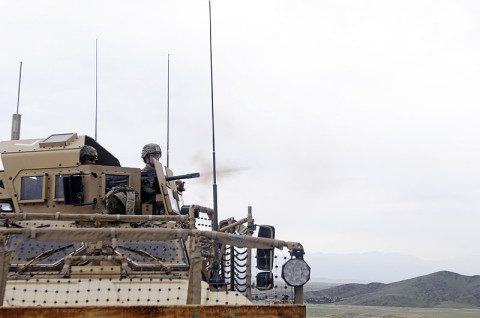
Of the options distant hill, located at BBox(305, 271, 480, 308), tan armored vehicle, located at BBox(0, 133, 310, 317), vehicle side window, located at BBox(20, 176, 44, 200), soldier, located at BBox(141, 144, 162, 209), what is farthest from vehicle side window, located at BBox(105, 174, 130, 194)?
distant hill, located at BBox(305, 271, 480, 308)

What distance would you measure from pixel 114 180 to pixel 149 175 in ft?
2.40

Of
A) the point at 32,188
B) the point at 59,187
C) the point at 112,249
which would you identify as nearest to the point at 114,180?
the point at 59,187

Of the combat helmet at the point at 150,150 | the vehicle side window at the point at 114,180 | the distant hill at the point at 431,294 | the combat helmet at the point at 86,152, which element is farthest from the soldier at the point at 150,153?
the distant hill at the point at 431,294

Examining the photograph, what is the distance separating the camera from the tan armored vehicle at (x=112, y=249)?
600 cm

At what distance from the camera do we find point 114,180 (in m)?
10.3

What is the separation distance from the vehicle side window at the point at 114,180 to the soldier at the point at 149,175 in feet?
1.35

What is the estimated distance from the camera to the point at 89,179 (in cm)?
1009

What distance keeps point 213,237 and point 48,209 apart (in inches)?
180

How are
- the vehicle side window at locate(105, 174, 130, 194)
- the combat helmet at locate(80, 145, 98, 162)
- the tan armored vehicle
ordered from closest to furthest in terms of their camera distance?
the tan armored vehicle
the vehicle side window at locate(105, 174, 130, 194)
the combat helmet at locate(80, 145, 98, 162)

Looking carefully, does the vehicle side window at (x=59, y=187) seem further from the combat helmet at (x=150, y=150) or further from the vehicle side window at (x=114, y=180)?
the combat helmet at (x=150, y=150)

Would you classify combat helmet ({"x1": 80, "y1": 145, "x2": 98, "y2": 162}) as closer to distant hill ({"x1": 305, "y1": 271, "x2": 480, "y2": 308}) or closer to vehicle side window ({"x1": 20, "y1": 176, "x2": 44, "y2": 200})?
vehicle side window ({"x1": 20, "y1": 176, "x2": 44, "y2": 200})

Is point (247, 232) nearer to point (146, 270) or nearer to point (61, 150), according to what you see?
point (146, 270)

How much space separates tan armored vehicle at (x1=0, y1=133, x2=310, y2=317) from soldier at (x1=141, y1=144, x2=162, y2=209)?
6cm

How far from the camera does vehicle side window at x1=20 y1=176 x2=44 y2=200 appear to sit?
→ 10117 mm
